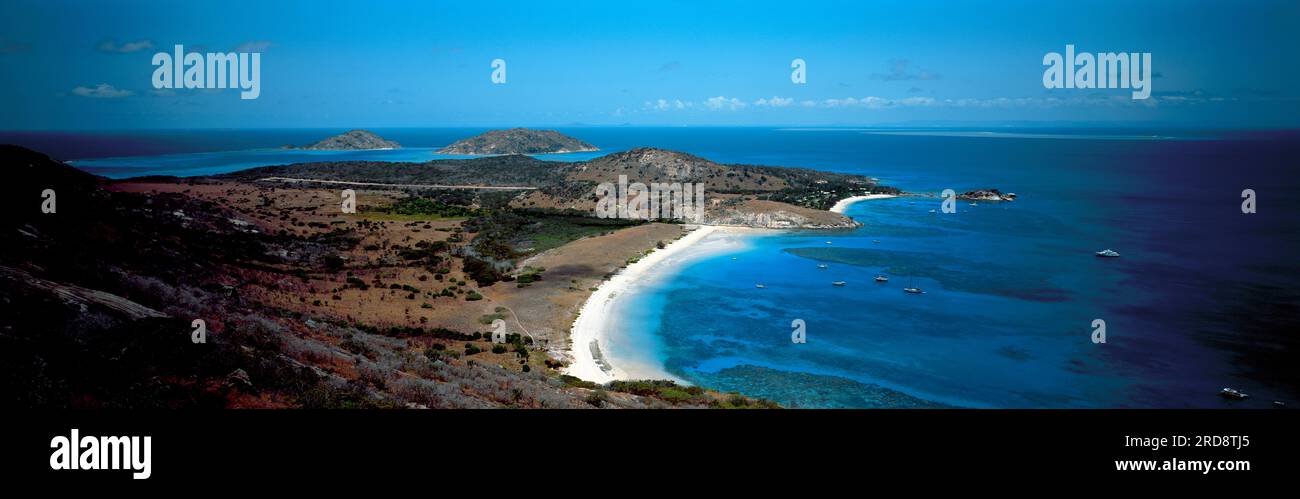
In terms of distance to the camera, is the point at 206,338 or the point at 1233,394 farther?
the point at 1233,394

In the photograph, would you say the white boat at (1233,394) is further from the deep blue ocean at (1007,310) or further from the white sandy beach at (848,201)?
the white sandy beach at (848,201)

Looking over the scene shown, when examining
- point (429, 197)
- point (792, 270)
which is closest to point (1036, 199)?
point (792, 270)

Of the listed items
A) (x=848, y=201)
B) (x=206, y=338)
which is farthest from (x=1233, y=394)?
(x=848, y=201)

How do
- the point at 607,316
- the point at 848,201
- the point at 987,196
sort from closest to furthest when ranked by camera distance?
the point at 607,316
the point at 987,196
the point at 848,201

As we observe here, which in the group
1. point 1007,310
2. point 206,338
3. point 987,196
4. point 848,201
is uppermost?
point 987,196

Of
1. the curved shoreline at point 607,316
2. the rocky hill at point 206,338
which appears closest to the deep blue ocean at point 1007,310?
the curved shoreline at point 607,316

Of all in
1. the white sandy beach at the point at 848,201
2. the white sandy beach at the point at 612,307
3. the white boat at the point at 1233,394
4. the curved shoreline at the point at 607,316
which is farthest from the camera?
the white sandy beach at the point at 848,201

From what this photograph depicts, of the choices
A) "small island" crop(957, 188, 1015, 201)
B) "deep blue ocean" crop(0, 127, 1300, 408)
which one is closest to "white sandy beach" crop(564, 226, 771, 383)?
"deep blue ocean" crop(0, 127, 1300, 408)

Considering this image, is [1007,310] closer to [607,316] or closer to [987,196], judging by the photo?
[607,316]

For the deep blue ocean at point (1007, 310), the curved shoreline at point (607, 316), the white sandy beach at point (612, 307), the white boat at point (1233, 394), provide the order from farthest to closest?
Answer: the white sandy beach at point (612, 307), the curved shoreline at point (607, 316), the deep blue ocean at point (1007, 310), the white boat at point (1233, 394)

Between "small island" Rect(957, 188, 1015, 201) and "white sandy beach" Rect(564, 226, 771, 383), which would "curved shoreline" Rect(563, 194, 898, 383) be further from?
"small island" Rect(957, 188, 1015, 201)
